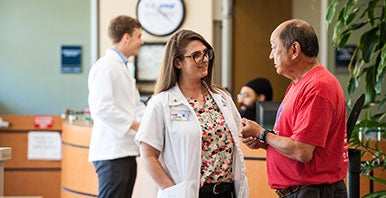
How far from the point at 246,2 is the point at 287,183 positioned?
5718 mm

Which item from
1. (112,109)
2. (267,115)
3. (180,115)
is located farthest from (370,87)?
(180,115)

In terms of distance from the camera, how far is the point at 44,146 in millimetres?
7156

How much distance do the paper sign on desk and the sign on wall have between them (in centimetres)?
70

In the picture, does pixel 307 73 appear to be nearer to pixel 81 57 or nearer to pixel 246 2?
pixel 81 57

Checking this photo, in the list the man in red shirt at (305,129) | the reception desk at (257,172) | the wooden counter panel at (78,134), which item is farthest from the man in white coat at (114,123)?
the man in red shirt at (305,129)

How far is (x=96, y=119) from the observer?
467 centimetres

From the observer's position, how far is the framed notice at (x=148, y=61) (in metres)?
7.30

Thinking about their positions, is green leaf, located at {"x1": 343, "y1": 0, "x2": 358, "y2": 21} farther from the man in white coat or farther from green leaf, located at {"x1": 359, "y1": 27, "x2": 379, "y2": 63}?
the man in white coat

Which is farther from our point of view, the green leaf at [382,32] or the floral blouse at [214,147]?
the green leaf at [382,32]

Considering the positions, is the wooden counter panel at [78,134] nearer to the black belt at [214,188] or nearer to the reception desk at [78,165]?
the reception desk at [78,165]

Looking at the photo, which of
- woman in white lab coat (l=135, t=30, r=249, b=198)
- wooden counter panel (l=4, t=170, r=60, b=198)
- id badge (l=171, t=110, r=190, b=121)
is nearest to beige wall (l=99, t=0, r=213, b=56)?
wooden counter panel (l=4, t=170, r=60, b=198)

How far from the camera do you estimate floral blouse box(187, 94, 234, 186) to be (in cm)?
285

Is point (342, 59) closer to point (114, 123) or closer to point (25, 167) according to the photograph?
point (25, 167)

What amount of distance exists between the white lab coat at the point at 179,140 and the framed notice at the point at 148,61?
438 cm
